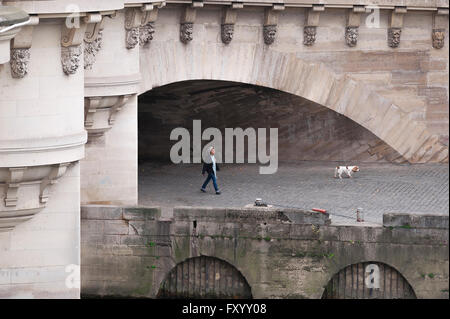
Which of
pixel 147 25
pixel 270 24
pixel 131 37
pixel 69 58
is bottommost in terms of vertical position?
pixel 69 58

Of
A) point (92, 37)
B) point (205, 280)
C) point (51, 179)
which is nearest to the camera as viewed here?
point (51, 179)

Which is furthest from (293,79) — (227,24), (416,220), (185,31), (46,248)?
(46,248)

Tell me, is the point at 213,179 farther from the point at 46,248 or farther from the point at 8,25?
the point at 8,25

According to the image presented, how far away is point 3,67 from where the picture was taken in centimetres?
3534

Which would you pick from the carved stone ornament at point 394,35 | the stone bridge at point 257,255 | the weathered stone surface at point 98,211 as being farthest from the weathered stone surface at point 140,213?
the carved stone ornament at point 394,35

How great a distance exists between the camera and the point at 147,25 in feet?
142

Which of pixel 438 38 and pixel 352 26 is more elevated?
pixel 352 26

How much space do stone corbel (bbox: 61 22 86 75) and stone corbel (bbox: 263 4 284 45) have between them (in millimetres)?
10721

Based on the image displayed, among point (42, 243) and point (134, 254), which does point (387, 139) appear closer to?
point (134, 254)

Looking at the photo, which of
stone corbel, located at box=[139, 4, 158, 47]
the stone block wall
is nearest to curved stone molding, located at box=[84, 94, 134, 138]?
stone corbel, located at box=[139, 4, 158, 47]

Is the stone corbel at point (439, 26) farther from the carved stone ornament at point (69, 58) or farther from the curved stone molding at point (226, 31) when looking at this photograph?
the carved stone ornament at point (69, 58)

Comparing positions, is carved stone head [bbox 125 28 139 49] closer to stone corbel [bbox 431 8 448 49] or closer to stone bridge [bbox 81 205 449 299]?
stone bridge [bbox 81 205 449 299]

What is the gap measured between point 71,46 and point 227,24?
1012 cm

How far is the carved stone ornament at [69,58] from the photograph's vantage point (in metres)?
36.0
